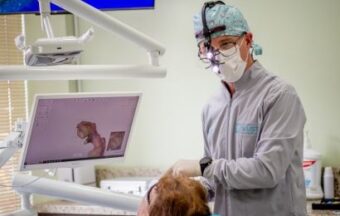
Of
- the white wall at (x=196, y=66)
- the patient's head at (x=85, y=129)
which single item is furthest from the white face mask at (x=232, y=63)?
the white wall at (x=196, y=66)

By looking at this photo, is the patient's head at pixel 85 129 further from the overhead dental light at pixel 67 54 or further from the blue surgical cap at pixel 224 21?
the blue surgical cap at pixel 224 21

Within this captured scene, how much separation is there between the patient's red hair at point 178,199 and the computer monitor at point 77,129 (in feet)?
1.31

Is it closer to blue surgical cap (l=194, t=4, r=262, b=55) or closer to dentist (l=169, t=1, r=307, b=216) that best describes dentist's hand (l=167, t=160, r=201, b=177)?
dentist (l=169, t=1, r=307, b=216)

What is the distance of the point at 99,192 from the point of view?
1.44m

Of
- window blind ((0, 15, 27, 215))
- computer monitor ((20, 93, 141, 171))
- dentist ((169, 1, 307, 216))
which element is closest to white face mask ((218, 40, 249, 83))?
dentist ((169, 1, 307, 216))

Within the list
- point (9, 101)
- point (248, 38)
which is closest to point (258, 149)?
point (248, 38)

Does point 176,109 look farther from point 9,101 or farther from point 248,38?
point 248,38

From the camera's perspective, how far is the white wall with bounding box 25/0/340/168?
264 cm

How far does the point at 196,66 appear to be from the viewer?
2867mm

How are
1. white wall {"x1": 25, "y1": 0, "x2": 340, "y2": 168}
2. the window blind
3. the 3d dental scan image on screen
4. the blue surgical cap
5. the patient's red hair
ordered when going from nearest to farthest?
the patient's red hair, the 3d dental scan image on screen, the blue surgical cap, white wall {"x1": 25, "y1": 0, "x2": 340, "y2": 168}, the window blind

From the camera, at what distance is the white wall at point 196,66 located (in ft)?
8.68

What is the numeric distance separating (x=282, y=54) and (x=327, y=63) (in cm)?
26

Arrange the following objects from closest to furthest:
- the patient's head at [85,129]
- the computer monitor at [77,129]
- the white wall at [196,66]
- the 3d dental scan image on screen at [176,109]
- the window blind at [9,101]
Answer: the 3d dental scan image on screen at [176,109] < the computer monitor at [77,129] < the patient's head at [85,129] < the white wall at [196,66] < the window blind at [9,101]

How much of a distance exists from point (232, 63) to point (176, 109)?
1.33 metres
